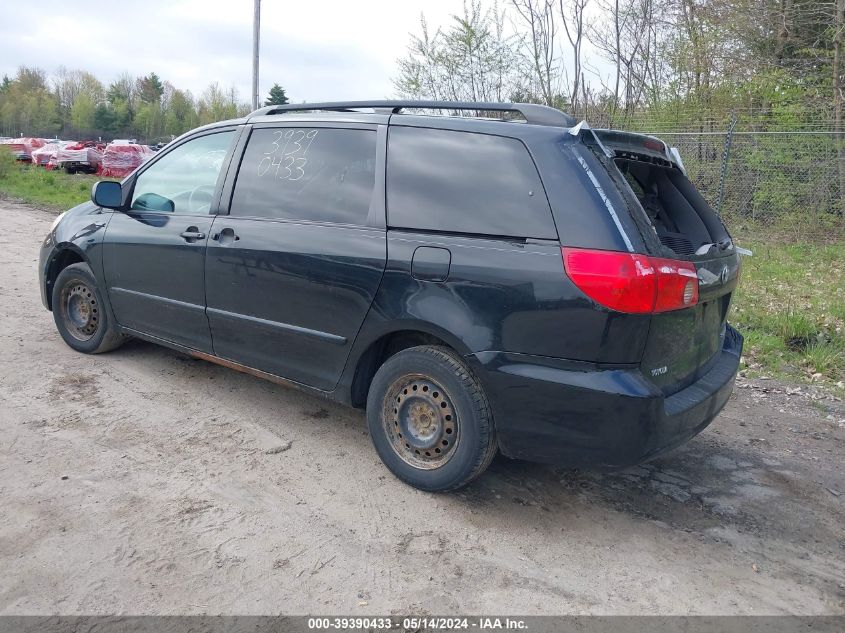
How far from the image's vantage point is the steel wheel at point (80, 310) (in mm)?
5340

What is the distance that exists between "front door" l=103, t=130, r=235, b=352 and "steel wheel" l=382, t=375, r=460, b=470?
1.50 metres

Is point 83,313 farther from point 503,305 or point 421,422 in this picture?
point 503,305

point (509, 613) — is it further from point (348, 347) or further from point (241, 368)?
point (241, 368)

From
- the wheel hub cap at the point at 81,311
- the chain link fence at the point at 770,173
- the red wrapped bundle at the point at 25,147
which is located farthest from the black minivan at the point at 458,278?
the red wrapped bundle at the point at 25,147

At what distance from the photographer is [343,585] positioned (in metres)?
2.79

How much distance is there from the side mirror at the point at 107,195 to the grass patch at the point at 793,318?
513 centimetres

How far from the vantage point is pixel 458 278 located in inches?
128

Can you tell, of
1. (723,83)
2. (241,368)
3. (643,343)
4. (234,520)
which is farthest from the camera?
(723,83)

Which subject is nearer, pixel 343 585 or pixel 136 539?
pixel 343 585

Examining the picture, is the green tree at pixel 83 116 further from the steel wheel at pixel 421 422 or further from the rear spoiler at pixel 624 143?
the rear spoiler at pixel 624 143

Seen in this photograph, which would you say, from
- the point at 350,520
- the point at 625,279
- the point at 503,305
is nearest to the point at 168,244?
the point at 350,520

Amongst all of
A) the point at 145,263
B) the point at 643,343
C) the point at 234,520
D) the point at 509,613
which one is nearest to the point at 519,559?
the point at 509,613

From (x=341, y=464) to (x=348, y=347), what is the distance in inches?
26.3

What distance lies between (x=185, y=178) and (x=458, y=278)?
244 cm
